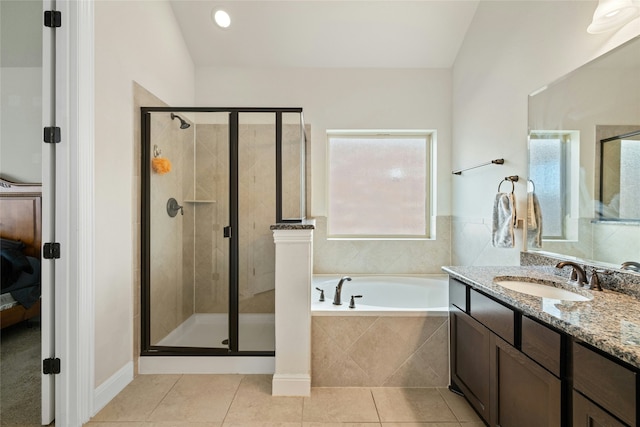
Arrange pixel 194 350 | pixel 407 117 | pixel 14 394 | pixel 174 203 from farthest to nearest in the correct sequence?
1. pixel 407 117
2. pixel 174 203
3. pixel 194 350
4. pixel 14 394

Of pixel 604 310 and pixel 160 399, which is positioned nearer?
pixel 604 310

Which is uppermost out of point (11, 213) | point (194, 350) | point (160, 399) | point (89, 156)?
point (89, 156)

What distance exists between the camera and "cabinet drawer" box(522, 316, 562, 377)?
1.08m

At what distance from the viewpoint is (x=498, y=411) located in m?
1.43

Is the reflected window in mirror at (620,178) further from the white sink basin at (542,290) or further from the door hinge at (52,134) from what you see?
the door hinge at (52,134)

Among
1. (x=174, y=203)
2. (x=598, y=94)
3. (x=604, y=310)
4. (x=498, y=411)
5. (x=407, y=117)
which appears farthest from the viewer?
(x=407, y=117)

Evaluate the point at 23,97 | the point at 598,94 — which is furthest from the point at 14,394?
the point at 598,94

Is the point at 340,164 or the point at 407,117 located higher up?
the point at 407,117

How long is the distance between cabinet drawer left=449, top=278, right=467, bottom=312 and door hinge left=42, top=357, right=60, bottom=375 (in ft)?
7.45

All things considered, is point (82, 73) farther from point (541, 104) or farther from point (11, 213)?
point (541, 104)

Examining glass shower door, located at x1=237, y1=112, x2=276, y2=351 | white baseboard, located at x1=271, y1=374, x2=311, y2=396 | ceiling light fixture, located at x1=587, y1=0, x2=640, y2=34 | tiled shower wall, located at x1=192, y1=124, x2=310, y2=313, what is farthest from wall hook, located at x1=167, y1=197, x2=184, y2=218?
ceiling light fixture, located at x1=587, y1=0, x2=640, y2=34

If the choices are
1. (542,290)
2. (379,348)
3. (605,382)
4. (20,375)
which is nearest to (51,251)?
(20,375)

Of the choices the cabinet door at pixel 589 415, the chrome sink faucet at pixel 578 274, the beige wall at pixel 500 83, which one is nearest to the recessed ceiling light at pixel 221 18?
the beige wall at pixel 500 83

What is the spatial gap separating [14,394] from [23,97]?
1777 mm
